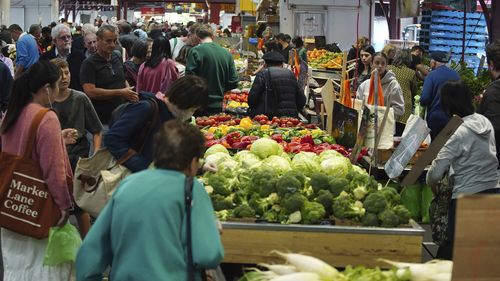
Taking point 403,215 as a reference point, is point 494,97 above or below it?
above

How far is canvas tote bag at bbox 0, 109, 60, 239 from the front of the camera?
5055mm

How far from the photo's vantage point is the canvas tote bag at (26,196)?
505cm

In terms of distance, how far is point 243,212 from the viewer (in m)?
4.93

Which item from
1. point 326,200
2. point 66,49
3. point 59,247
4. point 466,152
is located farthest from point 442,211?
point 66,49

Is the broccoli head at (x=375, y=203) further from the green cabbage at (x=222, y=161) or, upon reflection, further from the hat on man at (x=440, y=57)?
the hat on man at (x=440, y=57)

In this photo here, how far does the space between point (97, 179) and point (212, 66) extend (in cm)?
507

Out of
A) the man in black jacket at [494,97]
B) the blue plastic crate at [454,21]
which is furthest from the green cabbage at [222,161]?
the blue plastic crate at [454,21]

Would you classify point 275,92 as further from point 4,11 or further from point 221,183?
point 4,11

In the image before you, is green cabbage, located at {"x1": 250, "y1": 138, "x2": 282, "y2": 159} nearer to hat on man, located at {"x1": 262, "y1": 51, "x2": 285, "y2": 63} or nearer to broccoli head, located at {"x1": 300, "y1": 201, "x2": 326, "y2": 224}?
broccoli head, located at {"x1": 300, "y1": 201, "x2": 326, "y2": 224}

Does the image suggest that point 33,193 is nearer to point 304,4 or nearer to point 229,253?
point 229,253

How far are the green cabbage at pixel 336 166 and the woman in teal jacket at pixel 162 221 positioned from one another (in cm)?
257

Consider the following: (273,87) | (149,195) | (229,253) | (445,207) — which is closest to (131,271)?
(149,195)

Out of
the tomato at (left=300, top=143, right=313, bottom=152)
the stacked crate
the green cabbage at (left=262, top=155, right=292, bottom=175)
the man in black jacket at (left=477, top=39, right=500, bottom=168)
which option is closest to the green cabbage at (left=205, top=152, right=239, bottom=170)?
the green cabbage at (left=262, top=155, right=292, bottom=175)

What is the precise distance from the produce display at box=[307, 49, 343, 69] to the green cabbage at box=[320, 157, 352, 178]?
911 centimetres
